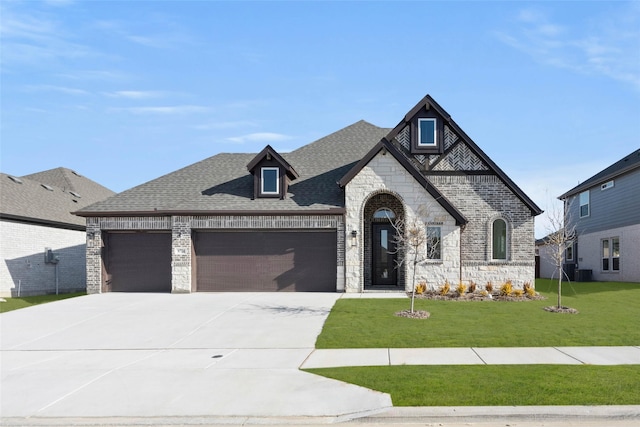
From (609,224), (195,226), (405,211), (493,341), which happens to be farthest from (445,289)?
(609,224)

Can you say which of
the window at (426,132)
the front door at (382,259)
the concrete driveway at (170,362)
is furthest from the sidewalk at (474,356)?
the window at (426,132)

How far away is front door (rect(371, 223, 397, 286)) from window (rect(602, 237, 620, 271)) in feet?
50.0

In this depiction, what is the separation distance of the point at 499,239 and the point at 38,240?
2451 cm

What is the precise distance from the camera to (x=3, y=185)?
27.2 m

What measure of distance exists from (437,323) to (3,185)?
26.0m

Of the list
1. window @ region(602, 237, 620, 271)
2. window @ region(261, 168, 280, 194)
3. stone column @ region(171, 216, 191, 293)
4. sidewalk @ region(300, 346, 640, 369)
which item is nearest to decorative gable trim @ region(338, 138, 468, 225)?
window @ region(261, 168, 280, 194)

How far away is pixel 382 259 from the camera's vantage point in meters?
21.8

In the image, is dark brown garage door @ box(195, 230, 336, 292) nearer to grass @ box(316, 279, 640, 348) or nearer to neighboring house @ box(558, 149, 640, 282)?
grass @ box(316, 279, 640, 348)

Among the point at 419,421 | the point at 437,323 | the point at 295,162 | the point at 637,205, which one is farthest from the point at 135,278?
the point at 637,205

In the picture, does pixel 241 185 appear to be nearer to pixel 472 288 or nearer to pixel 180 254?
pixel 180 254

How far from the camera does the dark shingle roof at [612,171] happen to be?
27047mm

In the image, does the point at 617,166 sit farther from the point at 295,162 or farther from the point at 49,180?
the point at 49,180

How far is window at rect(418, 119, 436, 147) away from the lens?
21.5 m

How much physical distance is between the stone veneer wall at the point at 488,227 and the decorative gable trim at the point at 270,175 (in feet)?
21.7
